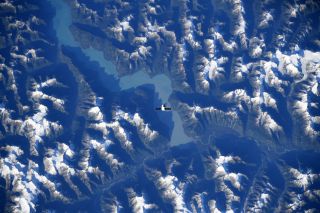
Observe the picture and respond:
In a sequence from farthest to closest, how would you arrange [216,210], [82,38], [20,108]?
[82,38] < [20,108] < [216,210]

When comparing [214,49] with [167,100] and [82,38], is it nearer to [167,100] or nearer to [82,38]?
[167,100]

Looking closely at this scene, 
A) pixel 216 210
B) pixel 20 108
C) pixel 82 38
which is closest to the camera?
pixel 216 210

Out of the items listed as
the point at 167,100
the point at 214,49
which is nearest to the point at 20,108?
the point at 167,100

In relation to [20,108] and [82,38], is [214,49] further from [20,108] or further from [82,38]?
[20,108]

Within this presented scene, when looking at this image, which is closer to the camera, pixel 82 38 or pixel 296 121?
pixel 296 121

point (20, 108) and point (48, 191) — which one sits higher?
point (20, 108)

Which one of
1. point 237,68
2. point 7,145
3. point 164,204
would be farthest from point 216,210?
point 7,145

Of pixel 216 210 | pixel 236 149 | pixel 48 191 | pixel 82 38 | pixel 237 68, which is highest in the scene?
pixel 82 38
